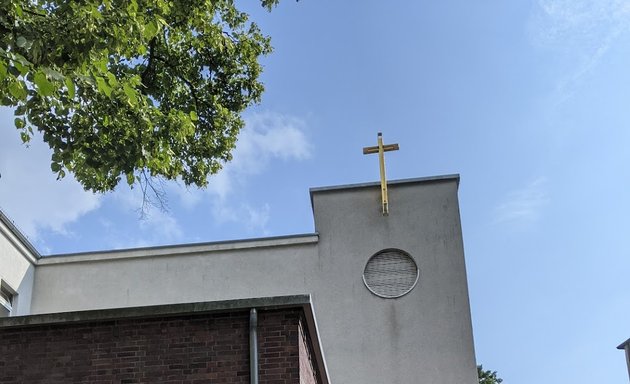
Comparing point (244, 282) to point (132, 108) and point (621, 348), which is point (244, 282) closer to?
point (132, 108)

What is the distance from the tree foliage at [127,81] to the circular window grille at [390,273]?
12.8 feet

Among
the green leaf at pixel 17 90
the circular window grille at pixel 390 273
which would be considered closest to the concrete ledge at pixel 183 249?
the circular window grille at pixel 390 273

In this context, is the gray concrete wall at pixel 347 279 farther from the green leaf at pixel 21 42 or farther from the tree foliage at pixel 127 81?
the green leaf at pixel 21 42

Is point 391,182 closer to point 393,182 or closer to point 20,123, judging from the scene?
point 393,182

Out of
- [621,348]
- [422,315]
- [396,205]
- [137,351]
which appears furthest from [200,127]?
[621,348]

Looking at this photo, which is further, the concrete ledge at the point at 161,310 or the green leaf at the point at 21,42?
the green leaf at the point at 21,42

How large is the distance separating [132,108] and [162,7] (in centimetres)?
170

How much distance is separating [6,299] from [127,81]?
6.65m

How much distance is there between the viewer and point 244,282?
57.6 ft

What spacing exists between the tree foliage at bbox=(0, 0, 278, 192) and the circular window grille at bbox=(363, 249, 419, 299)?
12.8 feet

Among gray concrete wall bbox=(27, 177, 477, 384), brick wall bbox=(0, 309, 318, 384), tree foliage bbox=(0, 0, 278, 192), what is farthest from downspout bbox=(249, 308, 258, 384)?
gray concrete wall bbox=(27, 177, 477, 384)

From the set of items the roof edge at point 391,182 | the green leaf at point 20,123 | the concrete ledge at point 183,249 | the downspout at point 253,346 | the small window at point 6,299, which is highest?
the roof edge at point 391,182

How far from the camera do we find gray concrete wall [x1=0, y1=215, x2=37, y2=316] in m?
16.4

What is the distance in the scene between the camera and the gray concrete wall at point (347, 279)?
16781 mm
